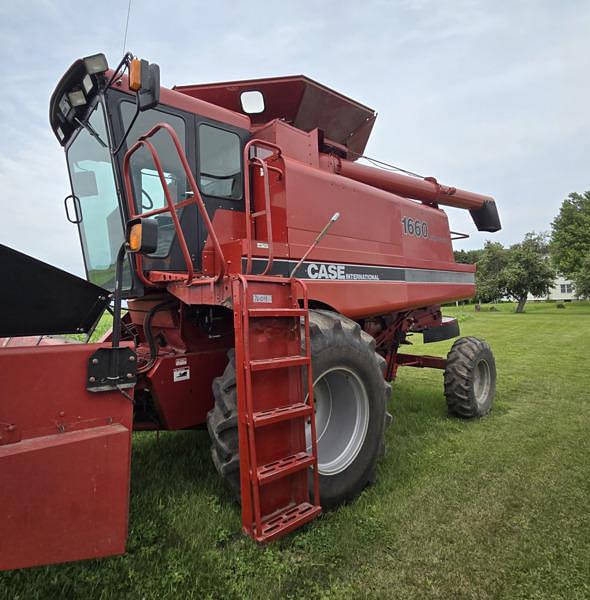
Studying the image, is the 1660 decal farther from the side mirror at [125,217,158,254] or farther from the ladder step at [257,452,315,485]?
the side mirror at [125,217,158,254]

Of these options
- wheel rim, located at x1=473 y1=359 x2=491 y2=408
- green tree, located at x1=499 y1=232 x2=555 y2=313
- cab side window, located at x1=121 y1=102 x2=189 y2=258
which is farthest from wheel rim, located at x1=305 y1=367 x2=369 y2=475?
green tree, located at x1=499 y1=232 x2=555 y2=313

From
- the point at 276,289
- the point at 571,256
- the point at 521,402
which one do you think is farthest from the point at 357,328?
the point at 571,256

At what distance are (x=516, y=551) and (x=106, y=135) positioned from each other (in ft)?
12.8

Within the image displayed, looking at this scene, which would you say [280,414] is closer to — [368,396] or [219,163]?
[368,396]

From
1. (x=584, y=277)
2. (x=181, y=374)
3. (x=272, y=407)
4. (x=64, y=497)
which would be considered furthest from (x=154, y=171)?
(x=584, y=277)

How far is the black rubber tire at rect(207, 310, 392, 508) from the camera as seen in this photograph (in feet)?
8.33

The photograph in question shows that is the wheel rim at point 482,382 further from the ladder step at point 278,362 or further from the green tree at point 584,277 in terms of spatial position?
the green tree at point 584,277

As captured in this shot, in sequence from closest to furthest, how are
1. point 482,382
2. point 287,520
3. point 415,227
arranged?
point 287,520 < point 415,227 < point 482,382

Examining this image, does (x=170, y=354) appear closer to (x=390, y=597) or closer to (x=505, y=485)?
(x=390, y=597)

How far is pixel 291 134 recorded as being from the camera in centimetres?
387

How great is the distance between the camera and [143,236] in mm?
2393

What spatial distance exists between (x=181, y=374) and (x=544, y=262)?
1534 inches

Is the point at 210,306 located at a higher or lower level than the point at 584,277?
lower

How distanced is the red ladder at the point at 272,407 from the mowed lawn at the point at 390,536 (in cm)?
17
